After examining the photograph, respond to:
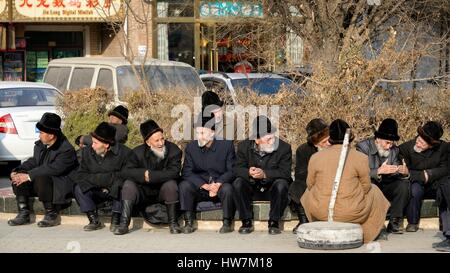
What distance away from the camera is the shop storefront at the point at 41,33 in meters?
28.0

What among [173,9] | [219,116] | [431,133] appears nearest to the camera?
[431,133]

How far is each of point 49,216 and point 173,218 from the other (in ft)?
5.18

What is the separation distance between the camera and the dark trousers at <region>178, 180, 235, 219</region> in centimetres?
1107

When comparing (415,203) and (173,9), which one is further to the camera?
(173,9)

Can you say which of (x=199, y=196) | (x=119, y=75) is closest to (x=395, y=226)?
(x=199, y=196)

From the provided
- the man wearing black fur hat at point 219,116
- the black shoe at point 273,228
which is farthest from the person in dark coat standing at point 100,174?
the black shoe at point 273,228

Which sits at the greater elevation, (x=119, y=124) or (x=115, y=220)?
(x=119, y=124)

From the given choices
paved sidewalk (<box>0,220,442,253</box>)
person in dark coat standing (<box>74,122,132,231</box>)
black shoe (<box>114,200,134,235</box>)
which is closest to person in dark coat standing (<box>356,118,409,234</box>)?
paved sidewalk (<box>0,220,442,253</box>)

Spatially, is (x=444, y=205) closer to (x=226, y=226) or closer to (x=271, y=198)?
(x=271, y=198)

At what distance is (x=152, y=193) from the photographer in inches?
447

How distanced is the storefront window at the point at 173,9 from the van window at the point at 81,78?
10346mm

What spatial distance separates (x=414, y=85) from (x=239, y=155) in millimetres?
3412

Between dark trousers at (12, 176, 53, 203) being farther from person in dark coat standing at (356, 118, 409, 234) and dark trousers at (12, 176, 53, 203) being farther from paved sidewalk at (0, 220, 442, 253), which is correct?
person in dark coat standing at (356, 118, 409, 234)

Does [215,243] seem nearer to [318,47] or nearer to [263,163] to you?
[263,163]
